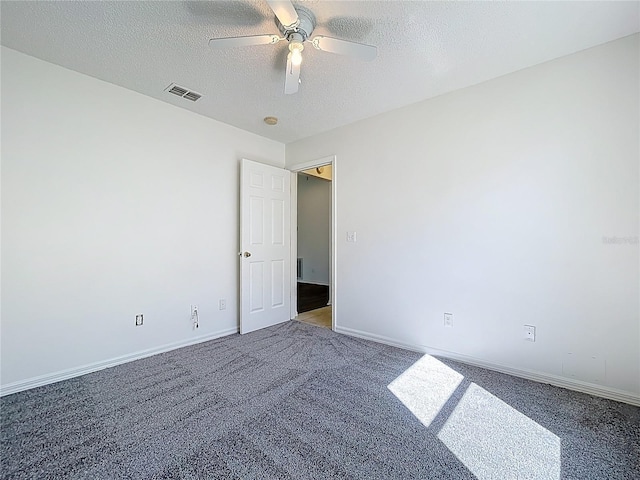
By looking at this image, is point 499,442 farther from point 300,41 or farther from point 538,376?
point 300,41

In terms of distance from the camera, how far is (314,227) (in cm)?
705

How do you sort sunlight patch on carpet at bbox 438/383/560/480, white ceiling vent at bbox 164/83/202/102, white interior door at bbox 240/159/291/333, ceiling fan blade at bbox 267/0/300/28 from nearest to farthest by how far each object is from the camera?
sunlight patch on carpet at bbox 438/383/560/480 < ceiling fan blade at bbox 267/0/300/28 < white ceiling vent at bbox 164/83/202/102 < white interior door at bbox 240/159/291/333

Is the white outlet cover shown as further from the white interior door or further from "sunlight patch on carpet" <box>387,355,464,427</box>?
the white interior door

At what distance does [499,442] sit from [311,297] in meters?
4.11

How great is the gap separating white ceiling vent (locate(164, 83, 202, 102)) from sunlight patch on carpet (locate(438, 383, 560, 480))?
10.5 feet

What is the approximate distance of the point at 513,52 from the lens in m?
→ 2.10

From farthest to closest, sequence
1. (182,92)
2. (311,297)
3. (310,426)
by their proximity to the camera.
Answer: (311,297)
(182,92)
(310,426)

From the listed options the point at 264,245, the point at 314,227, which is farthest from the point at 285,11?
the point at 314,227

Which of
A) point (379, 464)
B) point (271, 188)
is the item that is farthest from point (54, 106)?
point (379, 464)

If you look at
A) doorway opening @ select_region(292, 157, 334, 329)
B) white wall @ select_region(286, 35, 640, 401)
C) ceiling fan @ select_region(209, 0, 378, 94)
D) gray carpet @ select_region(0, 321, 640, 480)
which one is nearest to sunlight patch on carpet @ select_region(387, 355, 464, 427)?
gray carpet @ select_region(0, 321, 640, 480)

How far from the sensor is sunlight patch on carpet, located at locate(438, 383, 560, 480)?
1.37 meters

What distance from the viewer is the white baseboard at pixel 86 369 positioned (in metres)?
2.09

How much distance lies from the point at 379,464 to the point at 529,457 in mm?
742

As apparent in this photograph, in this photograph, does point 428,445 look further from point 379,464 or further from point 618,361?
point 618,361
